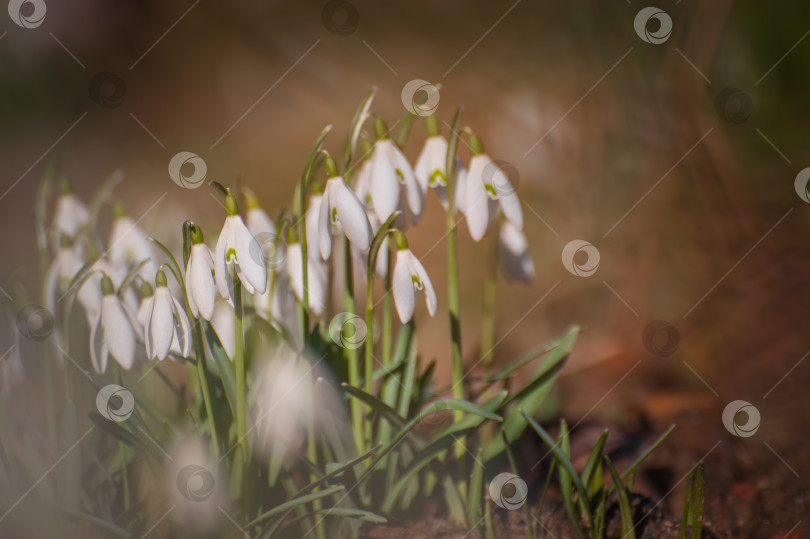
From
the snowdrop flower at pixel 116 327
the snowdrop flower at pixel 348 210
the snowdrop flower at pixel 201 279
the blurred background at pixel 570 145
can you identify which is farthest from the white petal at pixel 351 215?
the blurred background at pixel 570 145

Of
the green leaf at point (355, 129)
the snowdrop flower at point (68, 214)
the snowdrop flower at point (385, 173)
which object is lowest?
the snowdrop flower at point (385, 173)

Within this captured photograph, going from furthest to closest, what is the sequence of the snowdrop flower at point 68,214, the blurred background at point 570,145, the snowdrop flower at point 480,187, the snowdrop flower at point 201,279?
the blurred background at point 570,145 → the snowdrop flower at point 68,214 → the snowdrop flower at point 480,187 → the snowdrop flower at point 201,279

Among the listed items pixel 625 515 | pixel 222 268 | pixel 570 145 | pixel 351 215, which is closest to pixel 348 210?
pixel 351 215

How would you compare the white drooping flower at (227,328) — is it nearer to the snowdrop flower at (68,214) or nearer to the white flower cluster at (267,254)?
the white flower cluster at (267,254)

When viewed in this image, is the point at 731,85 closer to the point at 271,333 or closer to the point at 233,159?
the point at 271,333

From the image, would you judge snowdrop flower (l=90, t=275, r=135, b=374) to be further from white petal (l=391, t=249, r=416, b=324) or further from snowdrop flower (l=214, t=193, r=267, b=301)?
white petal (l=391, t=249, r=416, b=324)
